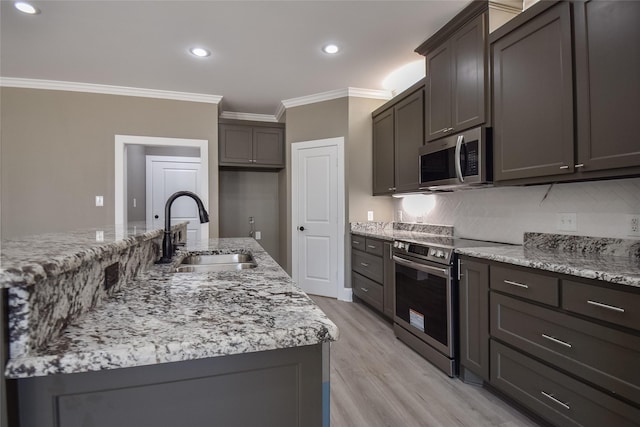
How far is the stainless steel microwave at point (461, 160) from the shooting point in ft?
7.41

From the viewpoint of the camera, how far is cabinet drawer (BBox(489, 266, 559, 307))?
156 cm

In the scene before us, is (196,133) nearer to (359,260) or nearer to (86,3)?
→ (86,3)

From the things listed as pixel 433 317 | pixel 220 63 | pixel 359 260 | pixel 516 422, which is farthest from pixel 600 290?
pixel 220 63

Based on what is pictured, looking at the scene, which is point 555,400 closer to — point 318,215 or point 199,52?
point 318,215

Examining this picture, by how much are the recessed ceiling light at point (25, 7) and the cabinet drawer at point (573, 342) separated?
3.78 m

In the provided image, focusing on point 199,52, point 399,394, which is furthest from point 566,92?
point 199,52

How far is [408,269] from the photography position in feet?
8.82

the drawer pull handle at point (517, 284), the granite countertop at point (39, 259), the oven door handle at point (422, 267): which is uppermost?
the granite countertop at point (39, 259)

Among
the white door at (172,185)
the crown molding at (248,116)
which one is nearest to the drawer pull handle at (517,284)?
the crown molding at (248,116)

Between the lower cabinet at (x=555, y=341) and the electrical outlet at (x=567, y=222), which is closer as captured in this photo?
the lower cabinet at (x=555, y=341)

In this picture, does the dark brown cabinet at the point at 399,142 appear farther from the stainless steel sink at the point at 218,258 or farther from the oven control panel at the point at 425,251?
the stainless steel sink at the point at 218,258

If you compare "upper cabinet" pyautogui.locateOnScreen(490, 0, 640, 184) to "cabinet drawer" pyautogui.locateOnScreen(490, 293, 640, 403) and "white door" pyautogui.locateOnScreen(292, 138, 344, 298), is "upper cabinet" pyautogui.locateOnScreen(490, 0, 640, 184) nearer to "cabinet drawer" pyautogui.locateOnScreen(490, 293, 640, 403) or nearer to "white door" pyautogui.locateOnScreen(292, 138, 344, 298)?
"cabinet drawer" pyautogui.locateOnScreen(490, 293, 640, 403)

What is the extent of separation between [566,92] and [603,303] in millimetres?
1101

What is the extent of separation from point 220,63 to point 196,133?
3.97 feet
